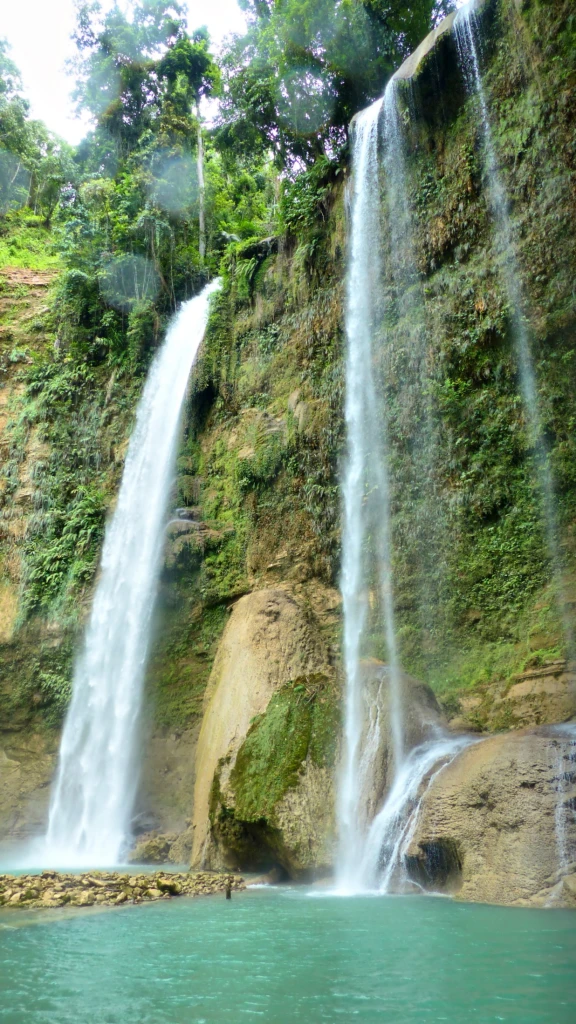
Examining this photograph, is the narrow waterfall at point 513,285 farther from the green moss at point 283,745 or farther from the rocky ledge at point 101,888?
the rocky ledge at point 101,888

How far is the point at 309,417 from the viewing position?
15922 mm

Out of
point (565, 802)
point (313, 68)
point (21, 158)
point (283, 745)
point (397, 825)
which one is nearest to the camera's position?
point (565, 802)

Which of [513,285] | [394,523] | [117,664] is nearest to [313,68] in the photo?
[513,285]

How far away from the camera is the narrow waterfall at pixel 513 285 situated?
12.2 metres

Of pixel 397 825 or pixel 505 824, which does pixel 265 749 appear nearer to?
pixel 397 825

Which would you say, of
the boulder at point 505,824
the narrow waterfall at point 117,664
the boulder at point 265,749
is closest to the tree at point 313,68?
the narrow waterfall at point 117,664

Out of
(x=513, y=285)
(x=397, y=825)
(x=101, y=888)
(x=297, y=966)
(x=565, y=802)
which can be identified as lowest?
(x=297, y=966)

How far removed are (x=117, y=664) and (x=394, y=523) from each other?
6565mm

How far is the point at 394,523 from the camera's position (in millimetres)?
14266

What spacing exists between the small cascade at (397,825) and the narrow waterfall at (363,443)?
1.69 meters

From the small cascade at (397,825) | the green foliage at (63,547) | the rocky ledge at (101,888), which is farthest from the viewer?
the green foliage at (63,547)

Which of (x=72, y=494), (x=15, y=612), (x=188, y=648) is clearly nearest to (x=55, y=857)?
(x=188, y=648)

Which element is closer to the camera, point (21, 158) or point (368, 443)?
point (368, 443)

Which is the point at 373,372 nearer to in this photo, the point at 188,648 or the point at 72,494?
the point at 188,648
